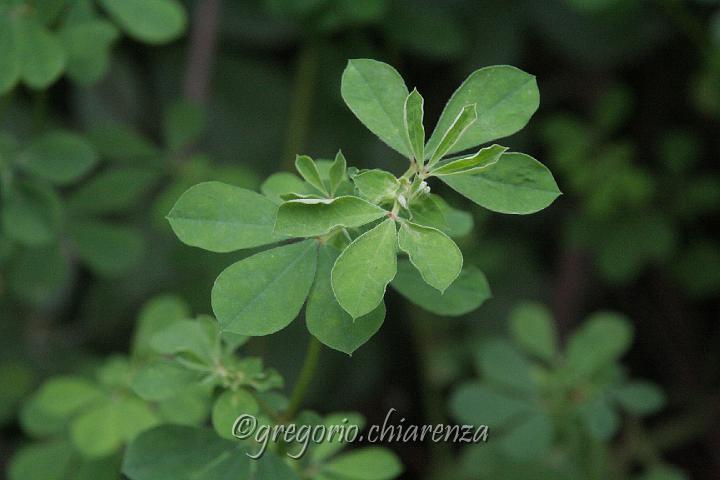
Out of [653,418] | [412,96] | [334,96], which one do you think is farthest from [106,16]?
[653,418]

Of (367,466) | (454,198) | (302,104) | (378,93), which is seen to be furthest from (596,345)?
(378,93)

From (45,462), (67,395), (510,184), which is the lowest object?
(45,462)

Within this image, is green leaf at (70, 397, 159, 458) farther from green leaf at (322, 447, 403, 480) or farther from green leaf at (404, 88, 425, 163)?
green leaf at (404, 88, 425, 163)

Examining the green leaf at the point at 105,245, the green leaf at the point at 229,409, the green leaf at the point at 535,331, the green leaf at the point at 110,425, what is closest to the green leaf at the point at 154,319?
the green leaf at the point at 110,425

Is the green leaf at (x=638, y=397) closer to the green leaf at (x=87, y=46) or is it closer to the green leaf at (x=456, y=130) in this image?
the green leaf at (x=456, y=130)

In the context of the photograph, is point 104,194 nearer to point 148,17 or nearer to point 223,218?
point 148,17

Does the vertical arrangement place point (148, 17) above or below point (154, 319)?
above

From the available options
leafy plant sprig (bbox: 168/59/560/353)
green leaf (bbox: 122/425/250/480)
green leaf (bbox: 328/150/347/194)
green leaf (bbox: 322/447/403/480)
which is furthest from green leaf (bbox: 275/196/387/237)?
green leaf (bbox: 322/447/403/480)
